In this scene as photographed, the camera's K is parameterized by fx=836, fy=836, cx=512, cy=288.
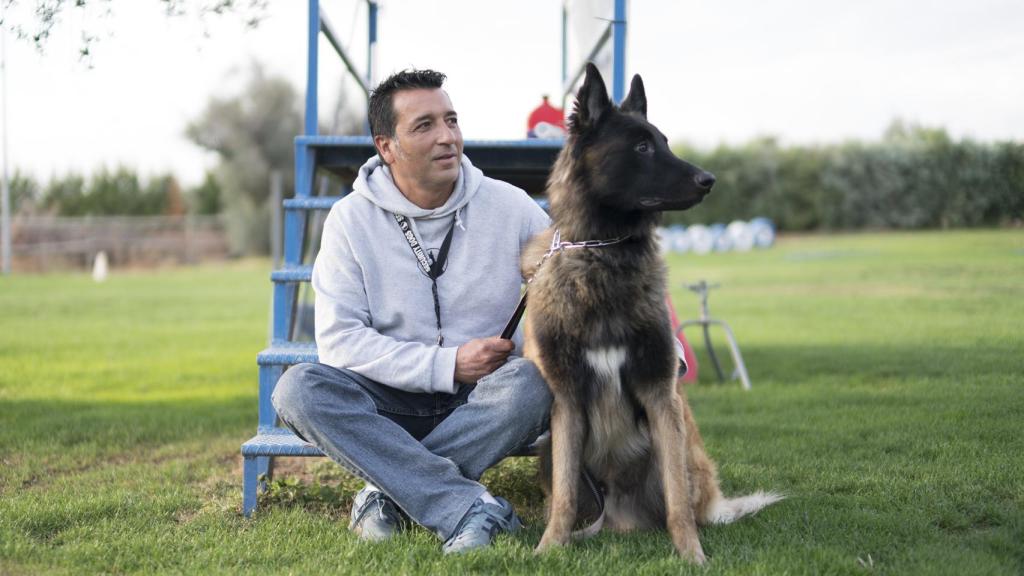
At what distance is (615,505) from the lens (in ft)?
9.86

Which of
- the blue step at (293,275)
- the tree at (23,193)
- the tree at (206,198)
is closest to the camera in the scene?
the blue step at (293,275)

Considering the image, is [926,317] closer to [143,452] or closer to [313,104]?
[313,104]

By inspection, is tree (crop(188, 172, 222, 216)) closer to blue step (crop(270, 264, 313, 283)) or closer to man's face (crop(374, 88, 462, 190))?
blue step (crop(270, 264, 313, 283))

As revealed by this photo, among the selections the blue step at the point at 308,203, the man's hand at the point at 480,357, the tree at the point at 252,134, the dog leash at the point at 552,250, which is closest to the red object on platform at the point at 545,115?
the blue step at the point at 308,203

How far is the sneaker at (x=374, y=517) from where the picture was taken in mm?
2885

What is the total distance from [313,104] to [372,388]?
1.96 meters

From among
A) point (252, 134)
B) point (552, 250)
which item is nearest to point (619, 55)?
point (552, 250)

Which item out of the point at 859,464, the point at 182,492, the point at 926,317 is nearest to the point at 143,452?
the point at 182,492

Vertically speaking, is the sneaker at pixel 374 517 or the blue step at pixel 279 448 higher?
the blue step at pixel 279 448

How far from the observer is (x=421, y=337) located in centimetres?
308

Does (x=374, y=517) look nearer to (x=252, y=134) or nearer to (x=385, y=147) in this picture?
(x=385, y=147)

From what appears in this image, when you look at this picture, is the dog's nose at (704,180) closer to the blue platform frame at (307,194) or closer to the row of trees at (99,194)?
the blue platform frame at (307,194)

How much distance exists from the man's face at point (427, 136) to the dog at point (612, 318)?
1.44ft

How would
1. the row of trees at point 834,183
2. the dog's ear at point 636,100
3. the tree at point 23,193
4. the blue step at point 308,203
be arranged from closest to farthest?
the dog's ear at point 636,100 → the blue step at point 308,203 → the row of trees at point 834,183 → the tree at point 23,193
